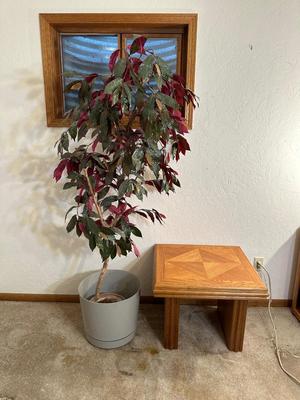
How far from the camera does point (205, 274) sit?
165 cm

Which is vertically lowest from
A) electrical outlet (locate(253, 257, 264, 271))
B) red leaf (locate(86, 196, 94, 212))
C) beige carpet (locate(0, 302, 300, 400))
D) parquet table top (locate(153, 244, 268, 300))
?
beige carpet (locate(0, 302, 300, 400))

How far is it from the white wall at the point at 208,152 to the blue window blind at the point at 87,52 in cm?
16

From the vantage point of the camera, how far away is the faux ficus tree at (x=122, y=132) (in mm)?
1179

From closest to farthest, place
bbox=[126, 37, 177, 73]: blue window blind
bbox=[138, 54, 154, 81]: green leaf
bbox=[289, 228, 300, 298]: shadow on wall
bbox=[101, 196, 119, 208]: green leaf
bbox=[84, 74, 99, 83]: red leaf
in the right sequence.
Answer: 1. bbox=[138, 54, 154, 81]: green leaf
2. bbox=[84, 74, 99, 83]: red leaf
3. bbox=[101, 196, 119, 208]: green leaf
4. bbox=[126, 37, 177, 73]: blue window blind
5. bbox=[289, 228, 300, 298]: shadow on wall

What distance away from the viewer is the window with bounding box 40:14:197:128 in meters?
1.66

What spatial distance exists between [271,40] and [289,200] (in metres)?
0.99

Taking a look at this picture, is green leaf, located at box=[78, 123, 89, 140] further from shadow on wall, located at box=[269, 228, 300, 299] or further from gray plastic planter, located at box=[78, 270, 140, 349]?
shadow on wall, located at box=[269, 228, 300, 299]

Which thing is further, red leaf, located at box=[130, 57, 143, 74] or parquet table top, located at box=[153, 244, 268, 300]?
parquet table top, located at box=[153, 244, 268, 300]

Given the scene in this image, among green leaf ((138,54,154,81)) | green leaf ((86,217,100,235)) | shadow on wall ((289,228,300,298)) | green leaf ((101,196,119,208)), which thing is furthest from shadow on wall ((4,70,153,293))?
shadow on wall ((289,228,300,298))

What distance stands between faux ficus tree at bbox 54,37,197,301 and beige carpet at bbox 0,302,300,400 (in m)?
0.42

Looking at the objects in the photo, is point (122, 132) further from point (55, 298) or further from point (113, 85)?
point (55, 298)

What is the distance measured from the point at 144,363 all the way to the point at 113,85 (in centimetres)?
144

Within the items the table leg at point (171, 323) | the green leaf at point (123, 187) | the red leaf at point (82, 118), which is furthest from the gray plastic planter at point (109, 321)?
the red leaf at point (82, 118)

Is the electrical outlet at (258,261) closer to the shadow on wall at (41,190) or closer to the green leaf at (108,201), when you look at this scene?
the shadow on wall at (41,190)
